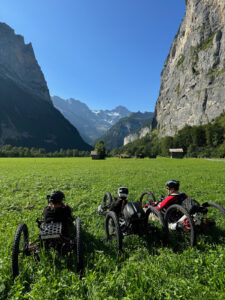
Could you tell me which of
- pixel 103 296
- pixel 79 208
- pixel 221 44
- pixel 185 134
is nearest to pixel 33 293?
pixel 103 296

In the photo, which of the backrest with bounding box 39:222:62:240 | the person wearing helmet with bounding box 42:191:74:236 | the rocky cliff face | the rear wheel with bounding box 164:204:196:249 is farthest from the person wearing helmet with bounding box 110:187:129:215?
the rocky cliff face

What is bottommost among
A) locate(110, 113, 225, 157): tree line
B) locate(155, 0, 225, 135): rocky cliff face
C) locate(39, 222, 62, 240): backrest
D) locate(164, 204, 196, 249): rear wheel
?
locate(164, 204, 196, 249): rear wheel

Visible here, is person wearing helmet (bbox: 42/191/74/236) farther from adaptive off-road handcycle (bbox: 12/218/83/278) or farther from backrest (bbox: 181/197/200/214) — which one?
backrest (bbox: 181/197/200/214)

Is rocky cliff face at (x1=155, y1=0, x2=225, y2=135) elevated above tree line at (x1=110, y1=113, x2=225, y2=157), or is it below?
above

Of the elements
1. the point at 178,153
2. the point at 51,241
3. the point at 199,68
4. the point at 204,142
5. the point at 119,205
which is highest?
the point at 199,68

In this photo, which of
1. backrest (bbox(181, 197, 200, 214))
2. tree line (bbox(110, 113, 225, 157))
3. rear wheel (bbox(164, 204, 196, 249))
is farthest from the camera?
tree line (bbox(110, 113, 225, 157))

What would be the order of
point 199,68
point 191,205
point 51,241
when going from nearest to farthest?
point 51,241 → point 191,205 → point 199,68

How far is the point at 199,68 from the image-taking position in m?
150

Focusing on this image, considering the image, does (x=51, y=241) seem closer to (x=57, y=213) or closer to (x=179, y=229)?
(x=57, y=213)

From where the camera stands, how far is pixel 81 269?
144 inches

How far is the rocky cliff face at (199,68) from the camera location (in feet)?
423

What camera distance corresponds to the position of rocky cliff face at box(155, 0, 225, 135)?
128900mm

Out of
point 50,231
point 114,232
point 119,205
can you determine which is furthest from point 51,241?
point 119,205

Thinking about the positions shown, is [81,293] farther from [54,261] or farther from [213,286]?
[213,286]
